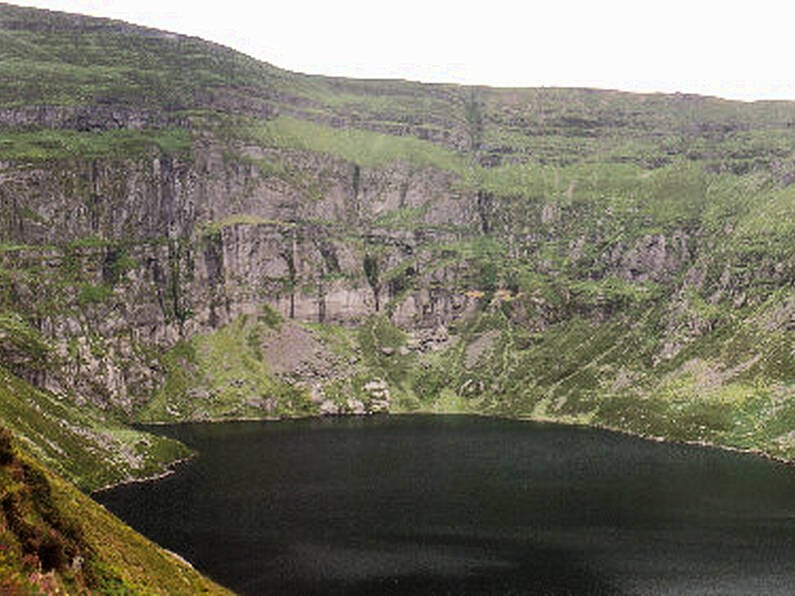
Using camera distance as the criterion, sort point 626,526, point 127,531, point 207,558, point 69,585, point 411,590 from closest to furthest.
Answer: point 69,585
point 127,531
point 411,590
point 207,558
point 626,526

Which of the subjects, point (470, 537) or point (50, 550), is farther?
point (470, 537)

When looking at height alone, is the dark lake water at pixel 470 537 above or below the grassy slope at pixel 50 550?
below

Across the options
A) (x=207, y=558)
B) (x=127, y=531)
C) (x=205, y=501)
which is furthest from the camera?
(x=205, y=501)

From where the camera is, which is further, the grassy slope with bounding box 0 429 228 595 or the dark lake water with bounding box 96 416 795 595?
the dark lake water with bounding box 96 416 795 595

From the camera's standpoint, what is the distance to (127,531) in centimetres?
10400

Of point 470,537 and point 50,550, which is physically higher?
point 50,550

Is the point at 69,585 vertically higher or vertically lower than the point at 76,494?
higher

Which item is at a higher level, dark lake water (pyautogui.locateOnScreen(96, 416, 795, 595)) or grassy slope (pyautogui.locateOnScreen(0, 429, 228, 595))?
grassy slope (pyautogui.locateOnScreen(0, 429, 228, 595))

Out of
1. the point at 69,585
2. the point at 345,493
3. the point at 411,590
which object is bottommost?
the point at 345,493

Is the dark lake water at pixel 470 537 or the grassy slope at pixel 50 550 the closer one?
the grassy slope at pixel 50 550

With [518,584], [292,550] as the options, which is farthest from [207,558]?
[518,584]

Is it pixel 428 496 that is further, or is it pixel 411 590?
pixel 428 496

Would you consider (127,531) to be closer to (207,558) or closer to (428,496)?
(207,558)

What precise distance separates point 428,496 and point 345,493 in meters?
18.6
